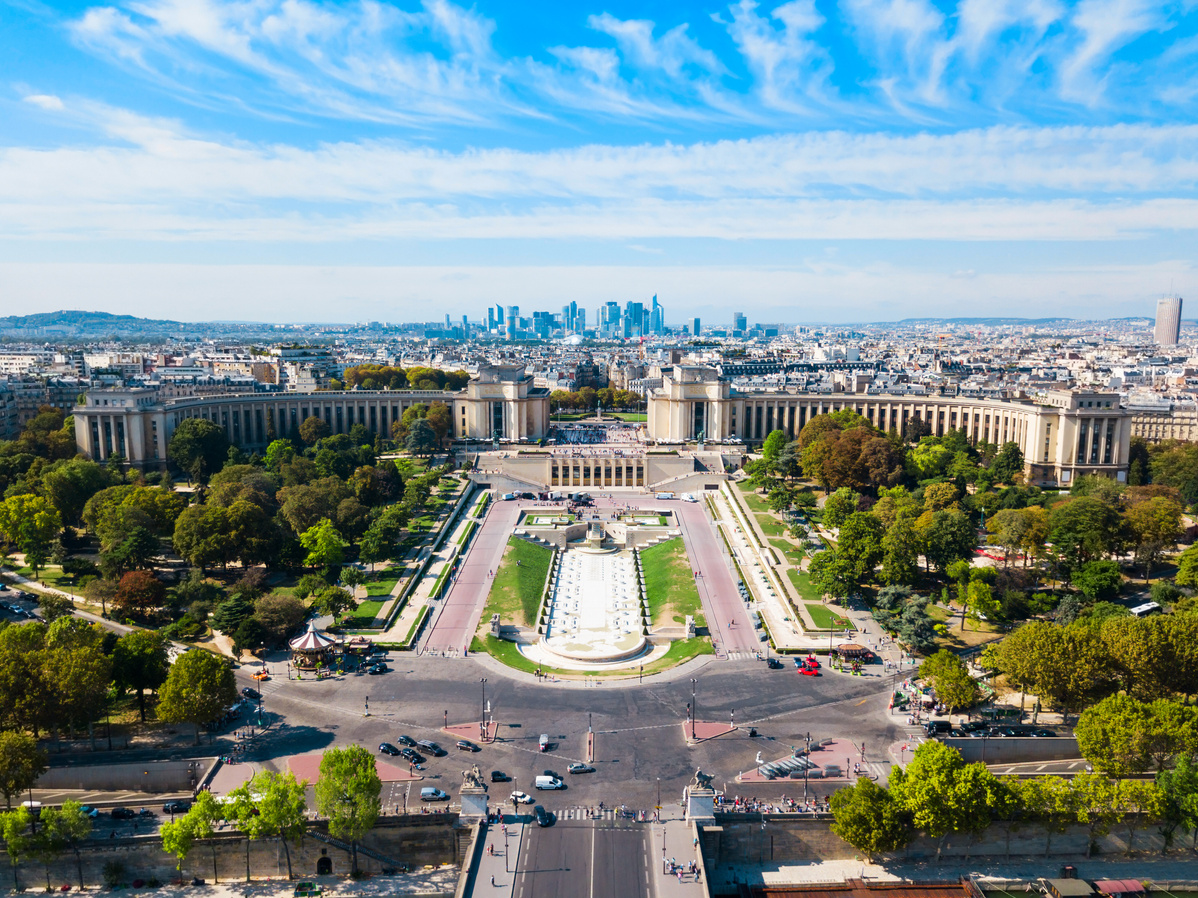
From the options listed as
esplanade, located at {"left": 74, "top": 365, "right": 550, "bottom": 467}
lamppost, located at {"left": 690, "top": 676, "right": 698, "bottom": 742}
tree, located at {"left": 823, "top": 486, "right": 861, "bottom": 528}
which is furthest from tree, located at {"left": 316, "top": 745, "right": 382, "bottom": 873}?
esplanade, located at {"left": 74, "top": 365, "right": 550, "bottom": 467}

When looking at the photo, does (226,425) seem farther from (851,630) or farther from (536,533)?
(851,630)

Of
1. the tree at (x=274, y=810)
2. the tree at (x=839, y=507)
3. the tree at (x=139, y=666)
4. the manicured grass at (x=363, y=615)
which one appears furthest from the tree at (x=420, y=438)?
the tree at (x=274, y=810)

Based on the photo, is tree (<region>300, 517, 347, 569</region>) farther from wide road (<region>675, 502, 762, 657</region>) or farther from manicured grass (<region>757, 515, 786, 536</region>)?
manicured grass (<region>757, 515, 786, 536</region>)

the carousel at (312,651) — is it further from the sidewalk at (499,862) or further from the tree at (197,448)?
the tree at (197,448)

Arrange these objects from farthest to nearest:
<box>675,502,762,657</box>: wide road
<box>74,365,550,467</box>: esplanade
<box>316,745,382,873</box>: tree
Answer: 1. <box>74,365,550,467</box>: esplanade
2. <box>675,502,762,657</box>: wide road
3. <box>316,745,382,873</box>: tree

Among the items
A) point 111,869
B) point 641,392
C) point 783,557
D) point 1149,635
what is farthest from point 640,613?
point 641,392

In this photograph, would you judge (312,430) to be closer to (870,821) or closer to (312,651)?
(312,651)

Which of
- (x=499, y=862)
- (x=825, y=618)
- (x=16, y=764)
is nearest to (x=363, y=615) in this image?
(x=16, y=764)
